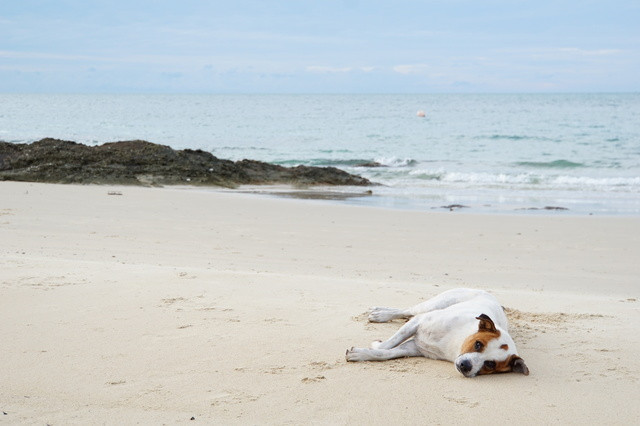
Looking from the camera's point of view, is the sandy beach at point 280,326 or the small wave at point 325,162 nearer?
the sandy beach at point 280,326

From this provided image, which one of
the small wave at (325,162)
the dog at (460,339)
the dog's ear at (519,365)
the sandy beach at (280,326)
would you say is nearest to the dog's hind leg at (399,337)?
the dog at (460,339)

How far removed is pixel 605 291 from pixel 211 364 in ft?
17.1

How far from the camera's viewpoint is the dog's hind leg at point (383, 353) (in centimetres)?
424

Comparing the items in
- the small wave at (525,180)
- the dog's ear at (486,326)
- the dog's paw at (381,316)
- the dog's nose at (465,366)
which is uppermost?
the dog's ear at (486,326)

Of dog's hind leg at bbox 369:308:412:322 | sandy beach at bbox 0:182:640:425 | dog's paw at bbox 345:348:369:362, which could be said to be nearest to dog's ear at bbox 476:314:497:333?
sandy beach at bbox 0:182:640:425

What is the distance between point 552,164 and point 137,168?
703 inches

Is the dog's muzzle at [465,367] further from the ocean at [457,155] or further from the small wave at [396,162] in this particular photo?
the small wave at [396,162]

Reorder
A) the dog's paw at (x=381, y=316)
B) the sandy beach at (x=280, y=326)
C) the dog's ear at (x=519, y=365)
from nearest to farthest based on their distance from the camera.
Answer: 1. the sandy beach at (x=280, y=326)
2. the dog's ear at (x=519, y=365)
3. the dog's paw at (x=381, y=316)

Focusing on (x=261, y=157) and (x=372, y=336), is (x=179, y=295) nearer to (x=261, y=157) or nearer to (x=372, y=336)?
(x=372, y=336)

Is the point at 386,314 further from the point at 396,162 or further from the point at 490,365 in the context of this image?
the point at 396,162

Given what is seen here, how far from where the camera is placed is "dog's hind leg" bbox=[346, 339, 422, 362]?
4242mm

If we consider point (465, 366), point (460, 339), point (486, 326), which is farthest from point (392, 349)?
point (486, 326)

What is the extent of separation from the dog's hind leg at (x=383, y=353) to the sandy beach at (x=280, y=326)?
0.28 ft

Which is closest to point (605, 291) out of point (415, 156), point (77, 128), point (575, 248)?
point (575, 248)
